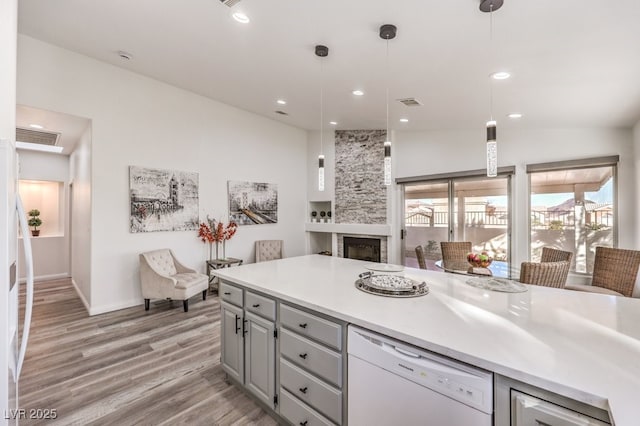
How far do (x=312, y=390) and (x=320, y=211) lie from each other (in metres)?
5.64

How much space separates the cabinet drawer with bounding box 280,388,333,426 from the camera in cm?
169

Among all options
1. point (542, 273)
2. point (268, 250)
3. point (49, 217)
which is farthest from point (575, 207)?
point (49, 217)

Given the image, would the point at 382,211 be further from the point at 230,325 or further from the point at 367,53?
the point at 230,325

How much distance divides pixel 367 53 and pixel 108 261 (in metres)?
4.33

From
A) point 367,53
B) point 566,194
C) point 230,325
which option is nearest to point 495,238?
point 566,194

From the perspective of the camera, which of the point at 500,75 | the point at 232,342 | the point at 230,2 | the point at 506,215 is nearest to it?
the point at 232,342

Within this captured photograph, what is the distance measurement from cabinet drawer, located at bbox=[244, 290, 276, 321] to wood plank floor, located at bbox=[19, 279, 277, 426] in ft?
2.41

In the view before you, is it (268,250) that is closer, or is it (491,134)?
(491,134)

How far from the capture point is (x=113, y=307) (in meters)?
4.16

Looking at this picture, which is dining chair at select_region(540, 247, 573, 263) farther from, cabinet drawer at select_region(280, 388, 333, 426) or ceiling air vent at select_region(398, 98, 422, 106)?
cabinet drawer at select_region(280, 388, 333, 426)

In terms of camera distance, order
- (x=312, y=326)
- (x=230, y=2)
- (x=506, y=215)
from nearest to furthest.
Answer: (x=312, y=326) < (x=230, y=2) < (x=506, y=215)

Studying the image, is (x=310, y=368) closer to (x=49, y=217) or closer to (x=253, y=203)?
(x=253, y=203)

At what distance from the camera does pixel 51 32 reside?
131 inches

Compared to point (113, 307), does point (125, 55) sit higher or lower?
higher
